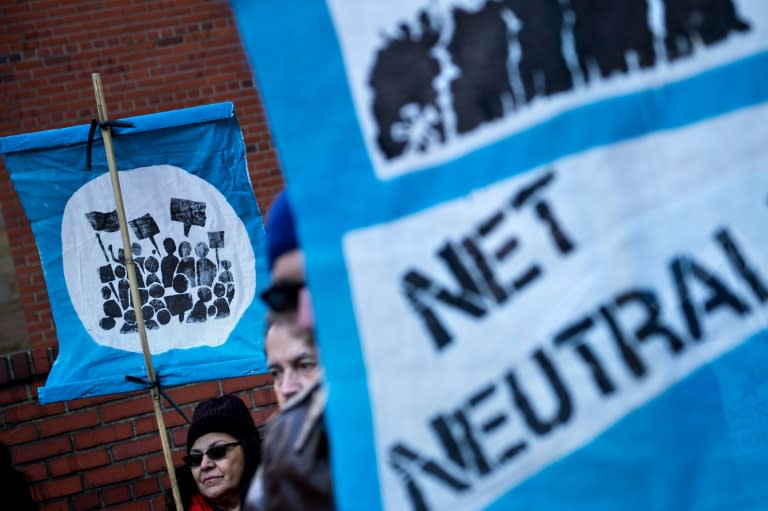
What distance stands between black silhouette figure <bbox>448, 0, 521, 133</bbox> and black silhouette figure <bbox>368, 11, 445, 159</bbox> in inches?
1.3

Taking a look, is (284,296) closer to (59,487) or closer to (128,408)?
(128,408)

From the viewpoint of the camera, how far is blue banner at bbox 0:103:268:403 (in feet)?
13.1

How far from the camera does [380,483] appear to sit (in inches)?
45.4

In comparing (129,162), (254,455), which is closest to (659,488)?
(254,455)

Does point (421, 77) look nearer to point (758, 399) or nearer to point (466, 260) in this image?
point (466, 260)

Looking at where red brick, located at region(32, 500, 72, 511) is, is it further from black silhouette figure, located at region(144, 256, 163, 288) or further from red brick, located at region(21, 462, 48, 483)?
black silhouette figure, located at region(144, 256, 163, 288)

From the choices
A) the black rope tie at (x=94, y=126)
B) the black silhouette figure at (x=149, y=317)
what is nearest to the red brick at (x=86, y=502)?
the black silhouette figure at (x=149, y=317)

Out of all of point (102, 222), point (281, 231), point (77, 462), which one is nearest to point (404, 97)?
point (281, 231)

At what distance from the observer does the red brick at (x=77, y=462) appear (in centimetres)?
533

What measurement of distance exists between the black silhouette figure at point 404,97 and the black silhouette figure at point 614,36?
0.67 ft

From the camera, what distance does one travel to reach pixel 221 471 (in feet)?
11.6

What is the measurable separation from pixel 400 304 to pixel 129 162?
10.1 feet

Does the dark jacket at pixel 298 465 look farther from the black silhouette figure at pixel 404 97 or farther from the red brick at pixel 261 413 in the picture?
the red brick at pixel 261 413

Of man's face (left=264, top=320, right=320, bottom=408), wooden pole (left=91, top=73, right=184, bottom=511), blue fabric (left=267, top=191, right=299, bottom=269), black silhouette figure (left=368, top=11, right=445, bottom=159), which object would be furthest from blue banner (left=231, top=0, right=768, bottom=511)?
wooden pole (left=91, top=73, right=184, bottom=511)
